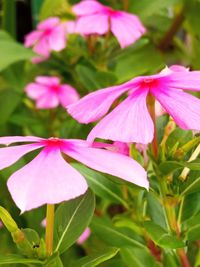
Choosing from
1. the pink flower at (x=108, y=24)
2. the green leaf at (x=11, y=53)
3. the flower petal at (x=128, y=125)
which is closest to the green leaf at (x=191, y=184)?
the flower petal at (x=128, y=125)

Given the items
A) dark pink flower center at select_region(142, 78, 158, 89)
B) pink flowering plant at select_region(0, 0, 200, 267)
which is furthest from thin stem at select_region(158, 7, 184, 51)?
dark pink flower center at select_region(142, 78, 158, 89)

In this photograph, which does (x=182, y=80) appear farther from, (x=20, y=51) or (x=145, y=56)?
(x=145, y=56)

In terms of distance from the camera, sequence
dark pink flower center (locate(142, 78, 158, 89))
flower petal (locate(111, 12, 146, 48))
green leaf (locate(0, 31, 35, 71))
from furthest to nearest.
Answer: green leaf (locate(0, 31, 35, 71)), flower petal (locate(111, 12, 146, 48)), dark pink flower center (locate(142, 78, 158, 89))

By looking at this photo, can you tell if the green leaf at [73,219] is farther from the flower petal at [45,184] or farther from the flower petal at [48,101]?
the flower petal at [48,101]

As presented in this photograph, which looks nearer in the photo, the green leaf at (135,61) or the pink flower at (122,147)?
the pink flower at (122,147)

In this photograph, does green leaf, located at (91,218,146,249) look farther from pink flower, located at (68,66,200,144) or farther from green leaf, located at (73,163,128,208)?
→ pink flower, located at (68,66,200,144)

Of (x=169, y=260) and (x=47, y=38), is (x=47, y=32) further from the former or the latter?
(x=169, y=260)

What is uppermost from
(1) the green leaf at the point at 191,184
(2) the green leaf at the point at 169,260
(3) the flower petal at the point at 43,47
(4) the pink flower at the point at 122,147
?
(4) the pink flower at the point at 122,147

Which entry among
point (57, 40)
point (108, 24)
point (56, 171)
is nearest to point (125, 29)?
point (108, 24)
